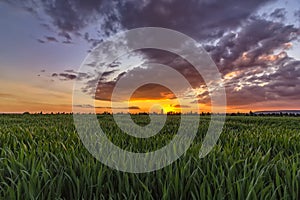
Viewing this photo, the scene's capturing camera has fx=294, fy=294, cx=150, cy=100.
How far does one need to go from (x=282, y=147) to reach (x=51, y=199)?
4.41 m

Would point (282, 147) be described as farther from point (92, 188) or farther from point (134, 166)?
point (92, 188)

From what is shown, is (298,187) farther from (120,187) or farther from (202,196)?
(120,187)

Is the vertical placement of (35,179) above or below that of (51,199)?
above

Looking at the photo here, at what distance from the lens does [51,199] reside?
2512 mm

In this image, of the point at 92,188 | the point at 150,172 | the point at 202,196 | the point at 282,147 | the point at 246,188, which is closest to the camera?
the point at 202,196

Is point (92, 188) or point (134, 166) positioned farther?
point (134, 166)

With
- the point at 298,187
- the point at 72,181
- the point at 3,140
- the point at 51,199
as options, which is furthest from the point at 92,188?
the point at 3,140

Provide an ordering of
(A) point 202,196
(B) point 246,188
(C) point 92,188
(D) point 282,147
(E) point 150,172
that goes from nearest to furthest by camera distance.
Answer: (A) point 202,196
(B) point 246,188
(C) point 92,188
(E) point 150,172
(D) point 282,147

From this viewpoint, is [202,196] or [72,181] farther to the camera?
[72,181]

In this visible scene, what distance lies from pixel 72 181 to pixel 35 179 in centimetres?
32

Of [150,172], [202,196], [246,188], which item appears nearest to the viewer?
[202,196]

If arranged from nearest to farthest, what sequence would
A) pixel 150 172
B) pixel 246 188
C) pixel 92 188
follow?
pixel 246 188 < pixel 92 188 < pixel 150 172

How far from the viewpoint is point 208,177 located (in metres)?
2.79

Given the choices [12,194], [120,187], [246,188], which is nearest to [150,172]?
[120,187]
